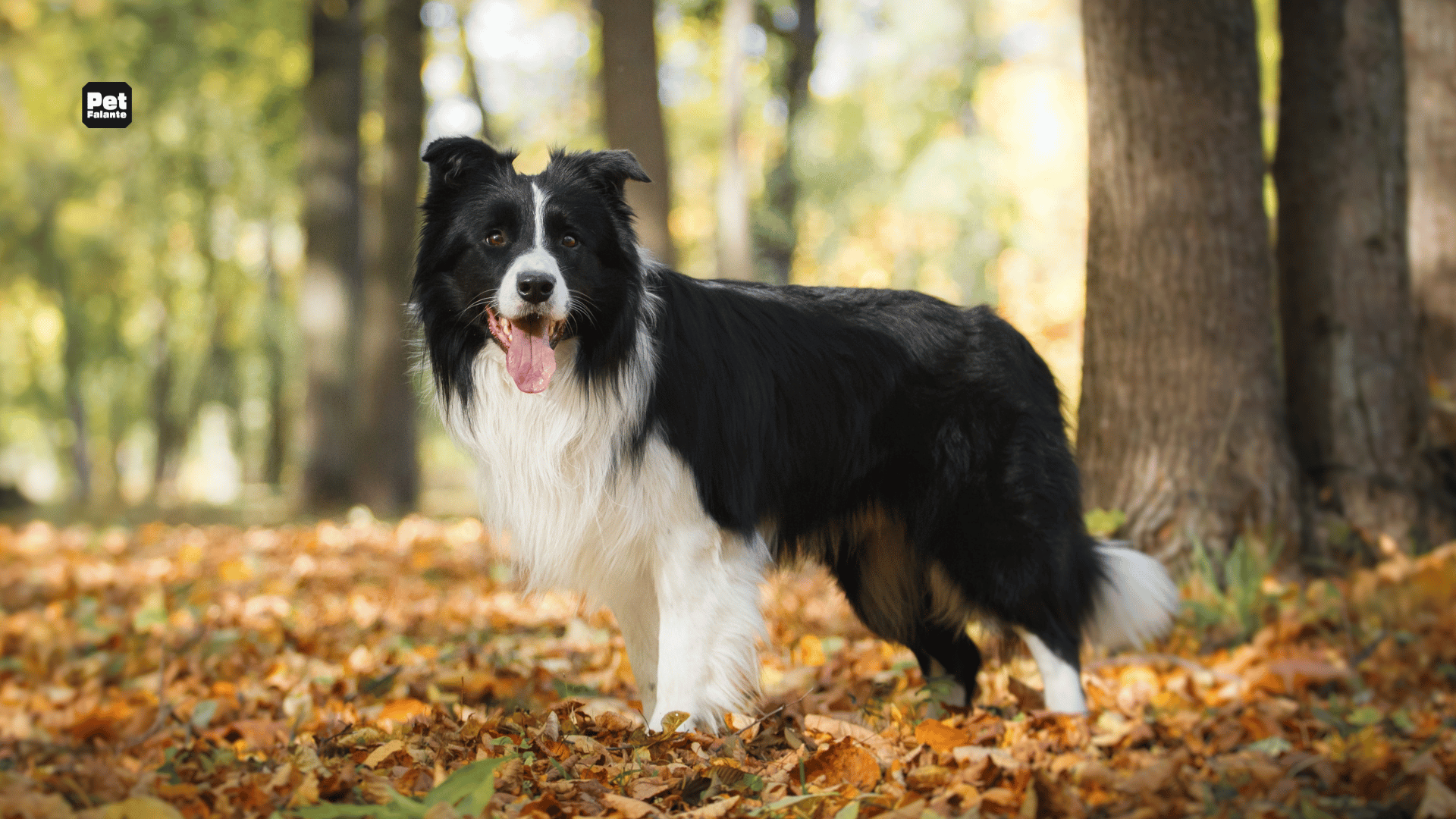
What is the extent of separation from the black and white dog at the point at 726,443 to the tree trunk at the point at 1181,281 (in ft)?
3.07

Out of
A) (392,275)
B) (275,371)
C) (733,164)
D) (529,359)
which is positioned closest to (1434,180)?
(529,359)

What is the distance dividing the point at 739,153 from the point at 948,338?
36.7 feet

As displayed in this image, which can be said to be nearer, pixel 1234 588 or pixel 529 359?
pixel 529 359

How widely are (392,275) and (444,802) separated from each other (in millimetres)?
10693

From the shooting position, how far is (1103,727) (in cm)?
369

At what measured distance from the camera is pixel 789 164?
1814 cm

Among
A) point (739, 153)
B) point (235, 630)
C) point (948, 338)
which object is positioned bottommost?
point (235, 630)

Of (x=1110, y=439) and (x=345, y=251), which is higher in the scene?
(x=345, y=251)

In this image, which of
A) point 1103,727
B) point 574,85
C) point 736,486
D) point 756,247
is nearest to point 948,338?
point 736,486

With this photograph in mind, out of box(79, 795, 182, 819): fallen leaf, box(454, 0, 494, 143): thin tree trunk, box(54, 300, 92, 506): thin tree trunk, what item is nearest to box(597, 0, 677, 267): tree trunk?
box(79, 795, 182, 819): fallen leaf

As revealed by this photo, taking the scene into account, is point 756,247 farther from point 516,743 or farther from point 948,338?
point 516,743

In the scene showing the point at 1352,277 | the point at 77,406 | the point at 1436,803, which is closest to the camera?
the point at 1436,803

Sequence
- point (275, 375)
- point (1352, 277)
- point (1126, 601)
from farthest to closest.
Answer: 1. point (275, 375)
2. point (1352, 277)
3. point (1126, 601)

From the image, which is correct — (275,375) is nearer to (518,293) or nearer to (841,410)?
(841,410)
